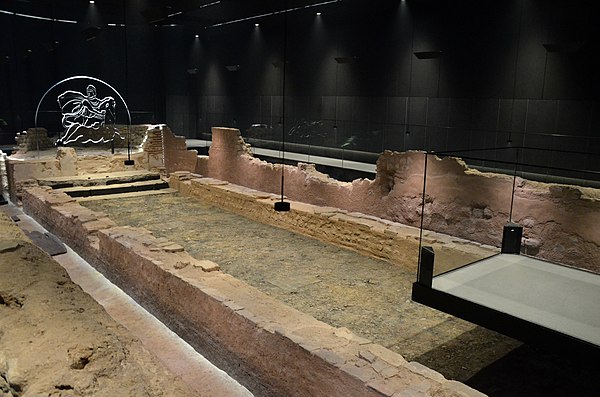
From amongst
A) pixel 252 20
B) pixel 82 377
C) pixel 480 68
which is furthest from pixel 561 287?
pixel 252 20

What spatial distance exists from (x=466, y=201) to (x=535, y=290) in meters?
4.91

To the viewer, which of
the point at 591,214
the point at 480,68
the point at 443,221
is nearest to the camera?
the point at 591,214

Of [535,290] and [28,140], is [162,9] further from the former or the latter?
[535,290]

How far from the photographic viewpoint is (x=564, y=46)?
9.31 meters

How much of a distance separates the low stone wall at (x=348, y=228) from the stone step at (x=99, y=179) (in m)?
3.03

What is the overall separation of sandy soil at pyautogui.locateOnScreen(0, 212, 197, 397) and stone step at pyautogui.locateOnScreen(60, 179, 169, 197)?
27.8 feet

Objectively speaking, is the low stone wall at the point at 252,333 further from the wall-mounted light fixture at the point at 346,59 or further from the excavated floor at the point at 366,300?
the wall-mounted light fixture at the point at 346,59

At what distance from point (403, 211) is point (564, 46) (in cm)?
427

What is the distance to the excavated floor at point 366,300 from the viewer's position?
15.6ft

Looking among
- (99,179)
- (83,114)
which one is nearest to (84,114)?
(83,114)

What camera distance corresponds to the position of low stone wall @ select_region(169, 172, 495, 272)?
23.4 ft

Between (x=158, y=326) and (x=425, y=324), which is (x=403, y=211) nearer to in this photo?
(x=425, y=324)

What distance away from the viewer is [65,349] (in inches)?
136

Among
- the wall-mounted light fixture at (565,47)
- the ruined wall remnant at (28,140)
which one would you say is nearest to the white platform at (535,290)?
the wall-mounted light fixture at (565,47)
